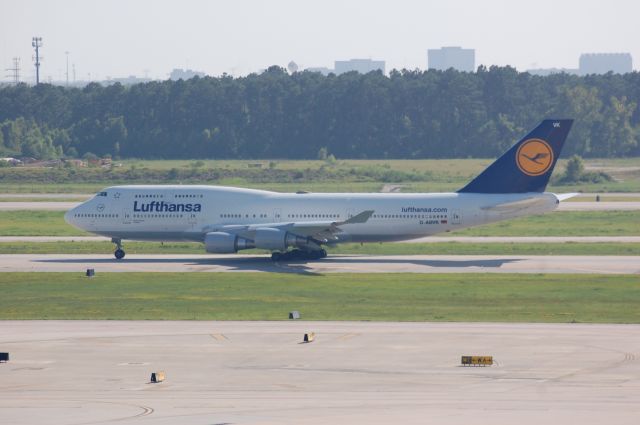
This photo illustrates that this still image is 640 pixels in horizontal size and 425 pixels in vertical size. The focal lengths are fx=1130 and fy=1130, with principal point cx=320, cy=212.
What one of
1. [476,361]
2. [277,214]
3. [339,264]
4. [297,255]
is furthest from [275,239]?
[476,361]

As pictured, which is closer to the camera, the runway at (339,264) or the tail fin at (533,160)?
the runway at (339,264)

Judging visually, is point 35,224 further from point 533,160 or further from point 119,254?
point 533,160

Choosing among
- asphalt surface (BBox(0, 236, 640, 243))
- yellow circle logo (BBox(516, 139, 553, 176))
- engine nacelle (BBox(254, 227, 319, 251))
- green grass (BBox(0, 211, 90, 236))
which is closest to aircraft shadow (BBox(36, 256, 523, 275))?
engine nacelle (BBox(254, 227, 319, 251))

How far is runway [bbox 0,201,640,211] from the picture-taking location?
3642 inches

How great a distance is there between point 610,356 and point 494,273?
21.1 metres

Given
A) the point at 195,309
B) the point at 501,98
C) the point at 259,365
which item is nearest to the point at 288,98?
the point at 501,98

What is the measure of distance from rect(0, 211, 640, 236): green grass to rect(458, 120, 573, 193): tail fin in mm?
14556

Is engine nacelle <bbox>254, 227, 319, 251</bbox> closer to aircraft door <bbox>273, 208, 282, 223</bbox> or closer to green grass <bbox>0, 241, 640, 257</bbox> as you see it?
aircraft door <bbox>273, 208, 282, 223</bbox>

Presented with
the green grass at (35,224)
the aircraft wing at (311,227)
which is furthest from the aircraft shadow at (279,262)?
the green grass at (35,224)

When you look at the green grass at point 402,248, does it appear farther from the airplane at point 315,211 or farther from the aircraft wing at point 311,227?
the aircraft wing at point 311,227

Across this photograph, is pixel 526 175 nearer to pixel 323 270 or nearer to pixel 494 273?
pixel 494 273

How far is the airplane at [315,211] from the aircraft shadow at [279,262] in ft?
2.89

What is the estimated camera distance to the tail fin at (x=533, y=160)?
2432 inches

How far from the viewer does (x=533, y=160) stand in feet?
203
